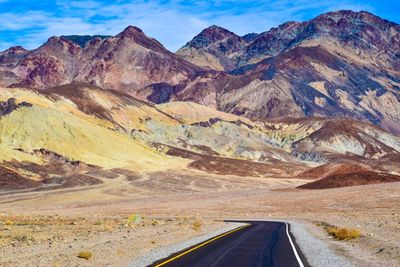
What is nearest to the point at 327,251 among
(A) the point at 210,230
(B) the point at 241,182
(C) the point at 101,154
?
(A) the point at 210,230

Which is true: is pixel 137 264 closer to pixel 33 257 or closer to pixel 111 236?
pixel 33 257

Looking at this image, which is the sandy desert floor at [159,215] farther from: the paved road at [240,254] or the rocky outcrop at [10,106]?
the rocky outcrop at [10,106]

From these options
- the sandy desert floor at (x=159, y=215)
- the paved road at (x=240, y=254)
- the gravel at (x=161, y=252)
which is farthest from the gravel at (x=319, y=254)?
the gravel at (x=161, y=252)

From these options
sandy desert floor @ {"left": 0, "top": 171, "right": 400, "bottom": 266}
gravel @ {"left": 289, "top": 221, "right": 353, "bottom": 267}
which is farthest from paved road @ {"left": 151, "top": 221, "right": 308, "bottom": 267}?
sandy desert floor @ {"left": 0, "top": 171, "right": 400, "bottom": 266}

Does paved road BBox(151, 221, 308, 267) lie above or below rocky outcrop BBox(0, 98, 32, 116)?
below

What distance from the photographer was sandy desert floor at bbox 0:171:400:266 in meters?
23.7

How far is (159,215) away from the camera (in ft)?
226

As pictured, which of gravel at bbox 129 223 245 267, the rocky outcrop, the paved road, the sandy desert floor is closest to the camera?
the paved road

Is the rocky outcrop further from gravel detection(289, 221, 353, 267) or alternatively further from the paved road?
gravel detection(289, 221, 353, 267)

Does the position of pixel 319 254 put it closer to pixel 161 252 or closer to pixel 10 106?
Answer: pixel 161 252

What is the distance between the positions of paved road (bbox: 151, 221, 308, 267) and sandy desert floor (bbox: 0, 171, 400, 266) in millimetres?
2075

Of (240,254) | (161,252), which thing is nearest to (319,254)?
(240,254)

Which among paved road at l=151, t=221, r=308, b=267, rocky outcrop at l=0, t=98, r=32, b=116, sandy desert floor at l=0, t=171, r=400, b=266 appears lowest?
sandy desert floor at l=0, t=171, r=400, b=266

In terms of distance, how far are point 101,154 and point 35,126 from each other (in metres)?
24.8
